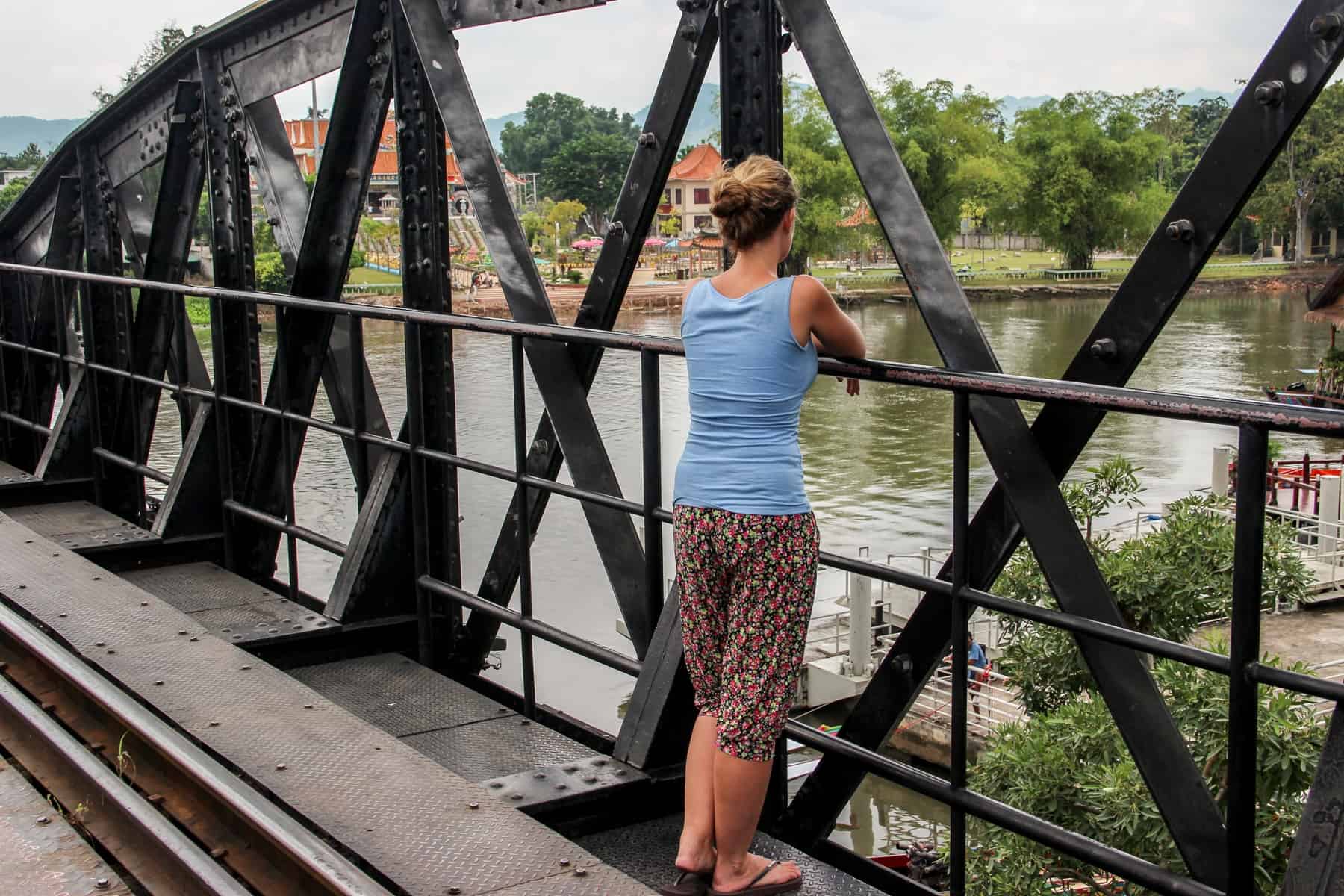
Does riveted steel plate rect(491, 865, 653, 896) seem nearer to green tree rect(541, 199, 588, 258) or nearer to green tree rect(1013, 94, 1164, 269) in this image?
green tree rect(541, 199, 588, 258)

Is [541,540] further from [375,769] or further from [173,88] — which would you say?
[375,769]

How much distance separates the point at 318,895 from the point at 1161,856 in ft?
22.7

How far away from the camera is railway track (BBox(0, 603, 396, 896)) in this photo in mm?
2701

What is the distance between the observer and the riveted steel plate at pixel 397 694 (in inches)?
156

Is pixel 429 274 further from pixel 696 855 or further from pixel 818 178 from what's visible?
pixel 818 178

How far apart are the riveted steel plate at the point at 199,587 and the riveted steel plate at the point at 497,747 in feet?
4.46

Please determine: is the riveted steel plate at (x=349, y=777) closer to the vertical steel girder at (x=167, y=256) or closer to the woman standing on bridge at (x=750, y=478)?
the woman standing on bridge at (x=750, y=478)

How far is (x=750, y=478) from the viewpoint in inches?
101

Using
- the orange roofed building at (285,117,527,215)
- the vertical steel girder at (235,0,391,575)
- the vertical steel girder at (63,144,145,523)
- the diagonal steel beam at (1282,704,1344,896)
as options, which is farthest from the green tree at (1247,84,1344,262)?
the diagonal steel beam at (1282,704,1344,896)

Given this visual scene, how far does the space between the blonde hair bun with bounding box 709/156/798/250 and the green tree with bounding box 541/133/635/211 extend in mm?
29511

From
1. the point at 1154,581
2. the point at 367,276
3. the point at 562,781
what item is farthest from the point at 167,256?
the point at 367,276

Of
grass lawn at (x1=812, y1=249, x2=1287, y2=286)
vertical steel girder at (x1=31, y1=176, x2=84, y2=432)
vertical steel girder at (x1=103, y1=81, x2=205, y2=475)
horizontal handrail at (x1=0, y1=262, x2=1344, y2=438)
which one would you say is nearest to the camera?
horizontal handrail at (x1=0, y1=262, x2=1344, y2=438)

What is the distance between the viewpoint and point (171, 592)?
5.20m

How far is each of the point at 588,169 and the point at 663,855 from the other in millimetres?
32473
